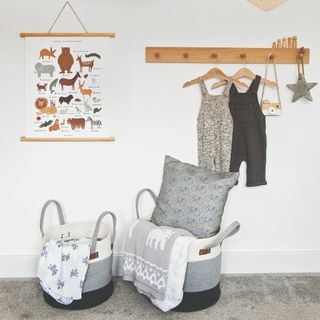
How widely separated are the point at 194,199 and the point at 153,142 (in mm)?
504

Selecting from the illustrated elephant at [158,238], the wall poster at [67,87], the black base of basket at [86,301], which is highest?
the wall poster at [67,87]

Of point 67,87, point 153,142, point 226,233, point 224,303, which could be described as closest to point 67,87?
point 67,87

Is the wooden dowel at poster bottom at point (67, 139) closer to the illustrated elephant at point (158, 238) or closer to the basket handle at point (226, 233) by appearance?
the illustrated elephant at point (158, 238)

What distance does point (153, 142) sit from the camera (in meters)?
2.08

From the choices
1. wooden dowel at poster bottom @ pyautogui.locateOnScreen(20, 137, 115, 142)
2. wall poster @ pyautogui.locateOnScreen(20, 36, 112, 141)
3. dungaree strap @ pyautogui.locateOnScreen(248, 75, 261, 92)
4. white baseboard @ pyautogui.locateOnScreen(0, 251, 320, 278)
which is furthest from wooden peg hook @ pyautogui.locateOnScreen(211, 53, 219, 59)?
white baseboard @ pyautogui.locateOnScreen(0, 251, 320, 278)

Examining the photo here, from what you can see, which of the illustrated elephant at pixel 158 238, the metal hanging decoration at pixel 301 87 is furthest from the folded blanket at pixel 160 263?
the metal hanging decoration at pixel 301 87

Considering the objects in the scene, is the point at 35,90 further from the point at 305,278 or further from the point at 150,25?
the point at 305,278

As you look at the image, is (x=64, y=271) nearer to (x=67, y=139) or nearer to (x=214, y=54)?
(x=67, y=139)

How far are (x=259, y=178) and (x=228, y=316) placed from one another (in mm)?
818

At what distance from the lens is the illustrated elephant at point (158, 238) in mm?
1636

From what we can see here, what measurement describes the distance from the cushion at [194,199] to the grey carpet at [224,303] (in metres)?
0.40

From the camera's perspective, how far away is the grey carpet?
5.45 ft

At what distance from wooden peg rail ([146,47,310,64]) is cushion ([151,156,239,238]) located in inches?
25.6

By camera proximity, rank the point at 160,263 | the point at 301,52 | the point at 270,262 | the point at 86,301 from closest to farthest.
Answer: the point at 160,263 → the point at 86,301 → the point at 301,52 → the point at 270,262
